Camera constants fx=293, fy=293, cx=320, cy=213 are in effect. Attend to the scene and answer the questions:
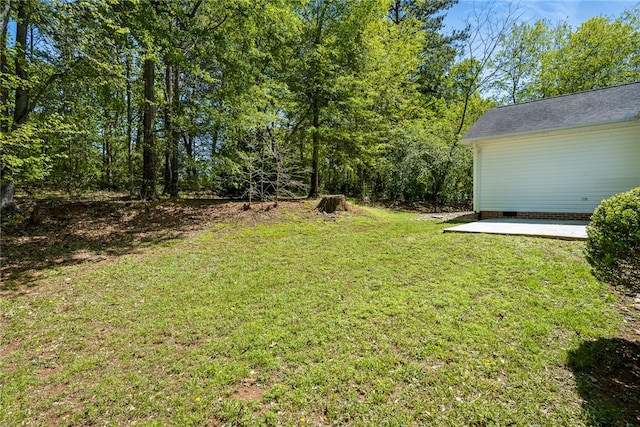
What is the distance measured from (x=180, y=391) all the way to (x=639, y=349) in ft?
13.8

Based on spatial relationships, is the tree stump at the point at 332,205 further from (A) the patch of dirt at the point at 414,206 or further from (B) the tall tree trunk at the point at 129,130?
(B) the tall tree trunk at the point at 129,130

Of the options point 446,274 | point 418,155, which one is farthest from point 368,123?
point 446,274

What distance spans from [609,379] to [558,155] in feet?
25.5

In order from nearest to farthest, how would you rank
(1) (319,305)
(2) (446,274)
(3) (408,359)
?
(3) (408,359) → (1) (319,305) → (2) (446,274)

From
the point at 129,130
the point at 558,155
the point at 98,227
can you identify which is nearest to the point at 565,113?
the point at 558,155

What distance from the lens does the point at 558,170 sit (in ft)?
27.0

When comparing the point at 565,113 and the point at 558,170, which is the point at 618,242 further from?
the point at 565,113

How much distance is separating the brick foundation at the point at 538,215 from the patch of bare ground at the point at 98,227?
5.61 m

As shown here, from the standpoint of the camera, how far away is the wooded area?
653cm

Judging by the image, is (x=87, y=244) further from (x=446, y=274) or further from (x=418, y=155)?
(x=418, y=155)

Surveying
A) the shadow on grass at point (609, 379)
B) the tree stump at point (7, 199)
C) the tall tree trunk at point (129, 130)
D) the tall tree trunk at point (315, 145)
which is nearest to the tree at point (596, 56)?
the tall tree trunk at point (315, 145)

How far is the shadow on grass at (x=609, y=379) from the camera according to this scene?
6.82ft

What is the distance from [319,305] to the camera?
145 inches

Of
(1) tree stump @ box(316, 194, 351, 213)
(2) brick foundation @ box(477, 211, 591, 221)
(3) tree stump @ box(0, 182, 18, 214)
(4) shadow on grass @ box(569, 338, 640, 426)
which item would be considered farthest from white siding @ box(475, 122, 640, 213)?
(3) tree stump @ box(0, 182, 18, 214)
